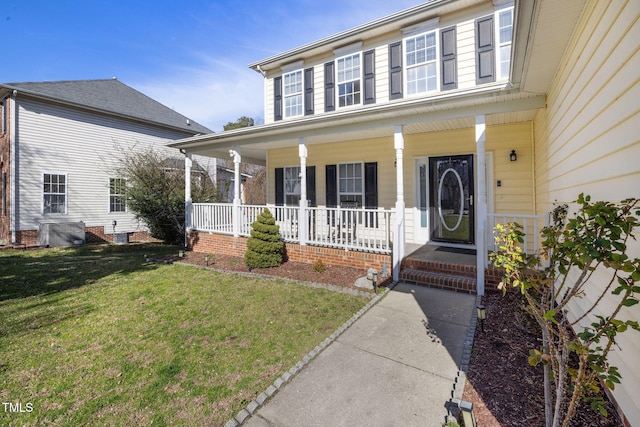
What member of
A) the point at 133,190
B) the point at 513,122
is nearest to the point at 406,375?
the point at 513,122

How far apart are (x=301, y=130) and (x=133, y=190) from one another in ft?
25.7

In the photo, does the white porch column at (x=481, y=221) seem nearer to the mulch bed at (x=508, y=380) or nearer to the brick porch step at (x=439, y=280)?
the brick porch step at (x=439, y=280)

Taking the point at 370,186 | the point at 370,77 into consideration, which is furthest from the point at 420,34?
the point at 370,186

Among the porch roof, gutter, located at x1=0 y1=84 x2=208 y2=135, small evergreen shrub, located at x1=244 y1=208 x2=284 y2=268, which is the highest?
gutter, located at x1=0 y1=84 x2=208 y2=135

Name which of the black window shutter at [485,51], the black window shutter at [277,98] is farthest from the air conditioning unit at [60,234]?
the black window shutter at [485,51]

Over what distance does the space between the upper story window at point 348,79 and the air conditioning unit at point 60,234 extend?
37.0 ft

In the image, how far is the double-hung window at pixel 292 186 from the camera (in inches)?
374

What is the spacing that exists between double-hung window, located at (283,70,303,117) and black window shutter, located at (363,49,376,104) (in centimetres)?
225

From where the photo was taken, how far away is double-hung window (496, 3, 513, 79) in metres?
6.67

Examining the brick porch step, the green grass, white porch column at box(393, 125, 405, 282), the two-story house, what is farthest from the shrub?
the brick porch step

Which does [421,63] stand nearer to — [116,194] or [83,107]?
[83,107]

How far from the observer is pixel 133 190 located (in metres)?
11.3

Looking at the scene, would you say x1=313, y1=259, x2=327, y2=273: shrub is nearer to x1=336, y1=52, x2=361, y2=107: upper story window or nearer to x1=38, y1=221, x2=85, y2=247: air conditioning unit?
x1=336, y1=52, x2=361, y2=107: upper story window

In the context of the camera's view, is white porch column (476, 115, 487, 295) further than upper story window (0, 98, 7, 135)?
No
